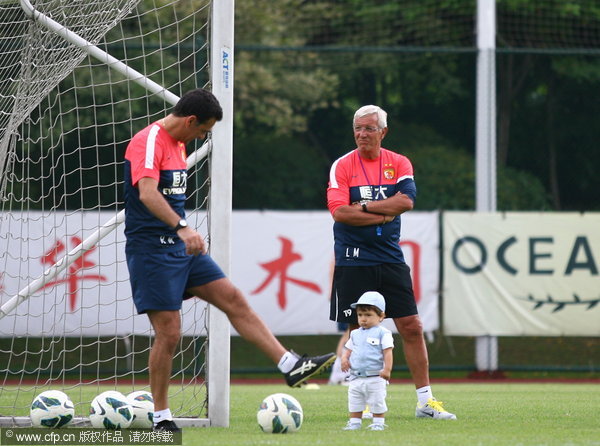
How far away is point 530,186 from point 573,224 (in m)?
3.64

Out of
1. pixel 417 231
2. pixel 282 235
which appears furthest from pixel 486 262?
pixel 282 235

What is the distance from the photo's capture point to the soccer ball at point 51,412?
23.3 feet

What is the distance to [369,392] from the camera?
7.17 meters

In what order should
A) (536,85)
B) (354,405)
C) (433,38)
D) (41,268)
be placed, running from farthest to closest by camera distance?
(433,38) < (536,85) < (41,268) < (354,405)

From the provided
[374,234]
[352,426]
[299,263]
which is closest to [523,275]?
[299,263]

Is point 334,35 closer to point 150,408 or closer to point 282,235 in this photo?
point 282,235

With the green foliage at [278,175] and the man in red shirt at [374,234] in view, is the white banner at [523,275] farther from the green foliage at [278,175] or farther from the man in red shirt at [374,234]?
the man in red shirt at [374,234]

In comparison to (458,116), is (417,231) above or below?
below

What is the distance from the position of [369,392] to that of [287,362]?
853mm

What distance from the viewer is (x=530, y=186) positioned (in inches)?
716

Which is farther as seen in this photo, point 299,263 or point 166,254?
point 299,263

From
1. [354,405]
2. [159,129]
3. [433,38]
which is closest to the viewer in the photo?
[159,129]

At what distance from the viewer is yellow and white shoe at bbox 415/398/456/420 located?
810 centimetres

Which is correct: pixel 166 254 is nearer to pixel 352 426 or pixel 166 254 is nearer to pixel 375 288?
pixel 352 426
